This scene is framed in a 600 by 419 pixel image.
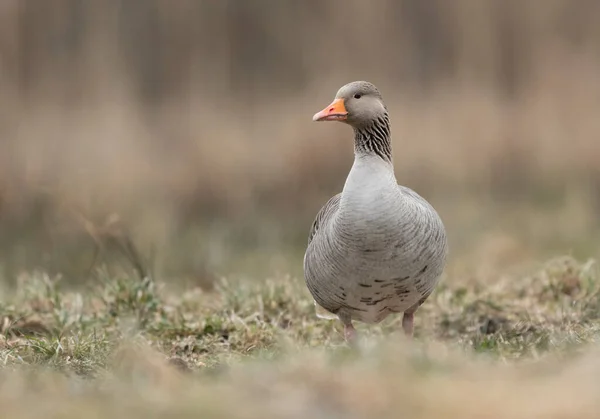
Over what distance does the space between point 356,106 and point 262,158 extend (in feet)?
20.5

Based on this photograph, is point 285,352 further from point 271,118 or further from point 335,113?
point 271,118

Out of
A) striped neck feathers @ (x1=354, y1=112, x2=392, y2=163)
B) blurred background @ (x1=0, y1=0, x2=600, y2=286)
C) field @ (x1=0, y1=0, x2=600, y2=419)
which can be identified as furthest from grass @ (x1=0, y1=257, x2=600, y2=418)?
blurred background @ (x1=0, y1=0, x2=600, y2=286)

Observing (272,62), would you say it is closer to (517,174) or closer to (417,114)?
(417,114)

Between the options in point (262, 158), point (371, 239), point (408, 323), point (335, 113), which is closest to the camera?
point (371, 239)

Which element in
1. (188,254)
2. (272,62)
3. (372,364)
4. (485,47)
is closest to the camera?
(372,364)

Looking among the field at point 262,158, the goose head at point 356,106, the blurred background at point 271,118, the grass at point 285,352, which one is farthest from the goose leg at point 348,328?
the blurred background at point 271,118

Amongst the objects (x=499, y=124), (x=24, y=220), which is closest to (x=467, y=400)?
(x=24, y=220)

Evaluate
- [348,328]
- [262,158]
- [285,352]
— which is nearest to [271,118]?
[262,158]

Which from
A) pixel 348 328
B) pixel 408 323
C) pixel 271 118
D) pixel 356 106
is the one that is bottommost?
pixel 348 328

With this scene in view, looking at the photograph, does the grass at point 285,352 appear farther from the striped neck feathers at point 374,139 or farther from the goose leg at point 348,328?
the striped neck feathers at point 374,139

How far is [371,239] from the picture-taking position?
5.01 meters

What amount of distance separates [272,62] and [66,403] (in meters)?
10.1

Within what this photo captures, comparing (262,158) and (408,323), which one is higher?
(262,158)

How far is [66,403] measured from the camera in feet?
11.8
